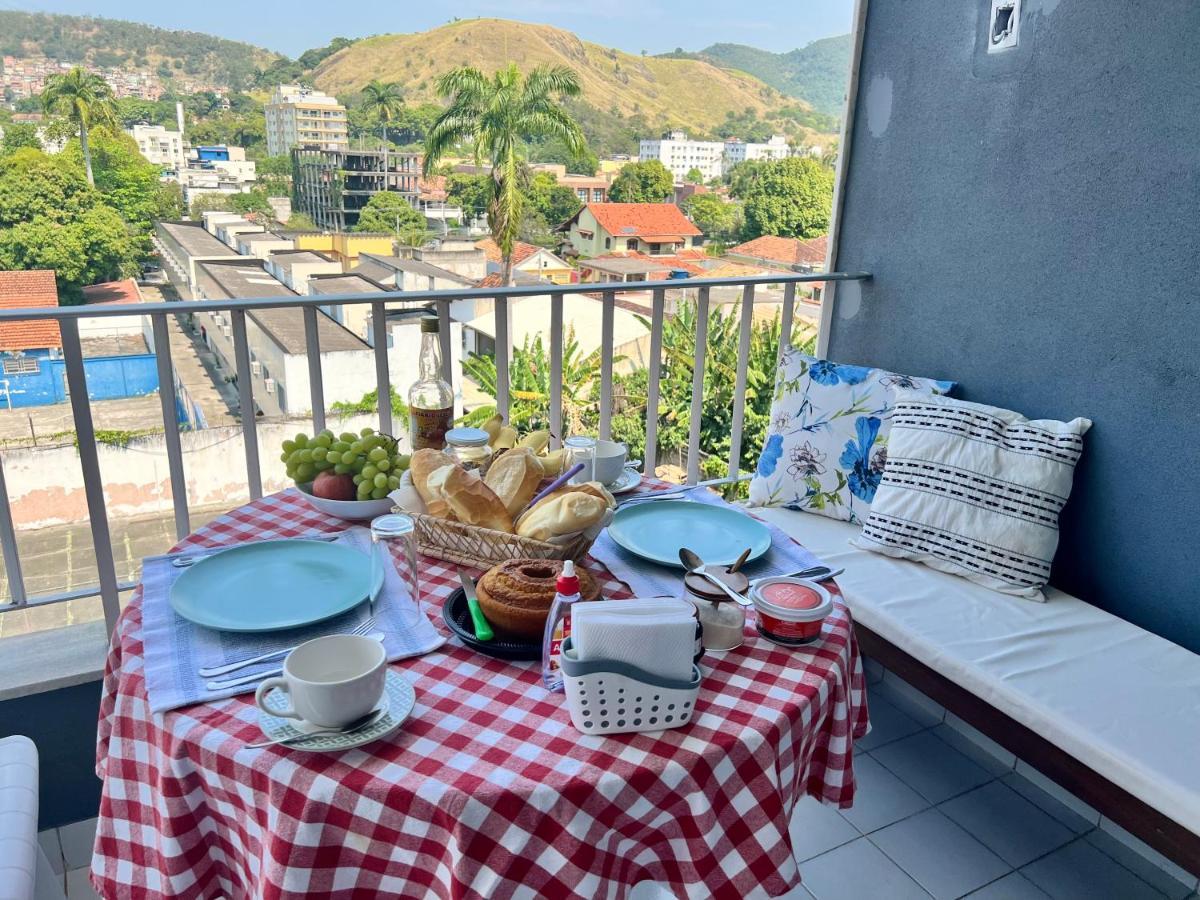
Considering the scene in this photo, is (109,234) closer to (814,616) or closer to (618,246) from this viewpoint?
(618,246)

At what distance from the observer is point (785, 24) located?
26.8m

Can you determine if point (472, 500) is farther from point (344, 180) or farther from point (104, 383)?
point (344, 180)

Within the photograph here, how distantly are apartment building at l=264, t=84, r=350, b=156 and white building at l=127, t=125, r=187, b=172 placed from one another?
7.44 ft

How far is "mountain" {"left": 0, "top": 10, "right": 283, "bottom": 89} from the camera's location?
17.6 m

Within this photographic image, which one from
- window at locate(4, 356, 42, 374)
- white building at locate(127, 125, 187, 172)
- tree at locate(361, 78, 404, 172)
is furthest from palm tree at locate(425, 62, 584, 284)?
window at locate(4, 356, 42, 374)

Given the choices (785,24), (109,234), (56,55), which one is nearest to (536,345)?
(109,234)

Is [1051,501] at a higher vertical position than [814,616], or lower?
lower

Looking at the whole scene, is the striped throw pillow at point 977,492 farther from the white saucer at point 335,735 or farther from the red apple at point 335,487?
the white saucer at point 335,735

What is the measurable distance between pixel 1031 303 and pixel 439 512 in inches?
66.3

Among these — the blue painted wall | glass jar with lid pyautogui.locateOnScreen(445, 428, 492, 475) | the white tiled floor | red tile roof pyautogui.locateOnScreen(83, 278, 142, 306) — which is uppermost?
glass jar with lid pyautogui.locateOnScreen(445, 428, 492, 475)

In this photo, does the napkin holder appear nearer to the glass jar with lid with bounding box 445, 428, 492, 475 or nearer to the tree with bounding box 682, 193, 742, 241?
the glass jar with lid with bounding box 445, 428, 492, 475

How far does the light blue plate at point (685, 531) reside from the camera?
120cm

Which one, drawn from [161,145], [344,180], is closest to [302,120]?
[344,180]

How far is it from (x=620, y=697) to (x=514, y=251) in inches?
822
